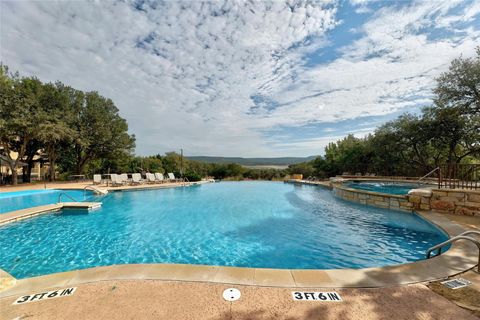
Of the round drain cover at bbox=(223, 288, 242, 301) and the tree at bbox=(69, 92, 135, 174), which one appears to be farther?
the tree at bbox=(69, 92, 135, 174)

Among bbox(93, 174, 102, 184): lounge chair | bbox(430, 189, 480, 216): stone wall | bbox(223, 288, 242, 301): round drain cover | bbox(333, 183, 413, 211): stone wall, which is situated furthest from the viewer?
bbox(93, 174, 102, 184): lounge chair

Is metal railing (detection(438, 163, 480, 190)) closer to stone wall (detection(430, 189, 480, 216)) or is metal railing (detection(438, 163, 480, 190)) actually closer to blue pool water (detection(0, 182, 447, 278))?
stone wall (detection(430, 189, 480, 216))

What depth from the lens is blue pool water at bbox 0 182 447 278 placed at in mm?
4230

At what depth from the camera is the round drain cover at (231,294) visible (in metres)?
2.31

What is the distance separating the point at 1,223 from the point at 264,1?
11.0m

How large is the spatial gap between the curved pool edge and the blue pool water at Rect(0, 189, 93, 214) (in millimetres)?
9013

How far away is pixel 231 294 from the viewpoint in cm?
239

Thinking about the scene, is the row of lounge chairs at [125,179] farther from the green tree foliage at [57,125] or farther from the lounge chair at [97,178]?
the green tree foliage at [57,125]

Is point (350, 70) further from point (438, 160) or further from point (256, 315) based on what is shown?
point (438, 160)

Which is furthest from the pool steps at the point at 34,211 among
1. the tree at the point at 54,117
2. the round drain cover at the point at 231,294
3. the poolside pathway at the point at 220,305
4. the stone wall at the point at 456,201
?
the stone wall at the point at 456,201

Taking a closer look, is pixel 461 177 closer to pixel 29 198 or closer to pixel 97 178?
pixel 29 198

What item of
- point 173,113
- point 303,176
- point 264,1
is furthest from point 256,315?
point 303,176

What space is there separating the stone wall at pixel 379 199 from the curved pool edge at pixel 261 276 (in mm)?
5205

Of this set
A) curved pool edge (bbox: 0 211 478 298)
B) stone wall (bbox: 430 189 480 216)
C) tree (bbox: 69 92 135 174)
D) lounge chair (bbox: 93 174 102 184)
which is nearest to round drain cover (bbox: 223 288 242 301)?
curved pool edge (bbox: 0 211 478 298)
